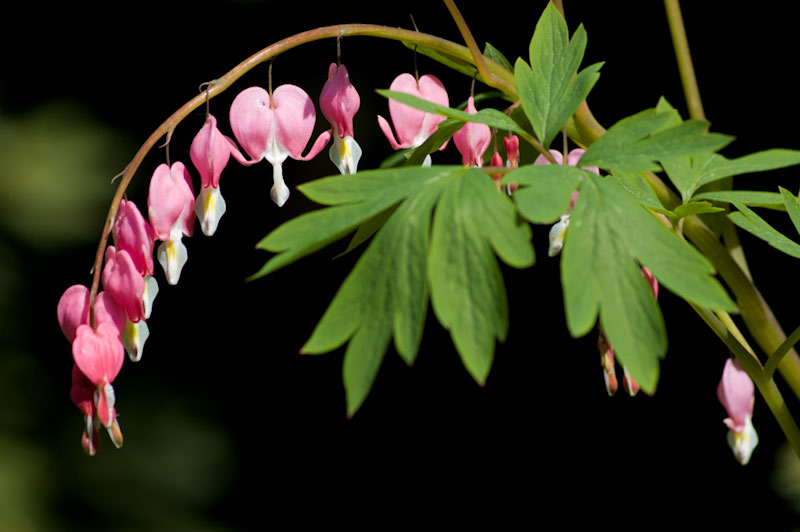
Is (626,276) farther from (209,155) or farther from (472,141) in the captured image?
(209,155)

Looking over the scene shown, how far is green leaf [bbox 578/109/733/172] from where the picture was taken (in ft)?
2.19

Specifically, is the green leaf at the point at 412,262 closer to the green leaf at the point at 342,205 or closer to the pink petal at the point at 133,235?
the green leaf at the point at 342,205

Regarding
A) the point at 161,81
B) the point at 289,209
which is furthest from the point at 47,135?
the point at 289,209

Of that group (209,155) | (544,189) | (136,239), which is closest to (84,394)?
(136,239)

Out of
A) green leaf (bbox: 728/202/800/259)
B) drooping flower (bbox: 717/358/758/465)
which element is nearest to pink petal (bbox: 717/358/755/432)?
drooping flower (bbox: 717/358/758/465)

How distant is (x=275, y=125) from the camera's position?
0.84 meters

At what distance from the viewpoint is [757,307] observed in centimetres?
89

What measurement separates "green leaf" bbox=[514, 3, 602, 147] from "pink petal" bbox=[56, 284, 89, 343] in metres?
0.45

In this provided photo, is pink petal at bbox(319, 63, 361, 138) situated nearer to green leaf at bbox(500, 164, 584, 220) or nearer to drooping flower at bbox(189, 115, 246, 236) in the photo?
drooping flower at bbox(189, 115, 246, 236)

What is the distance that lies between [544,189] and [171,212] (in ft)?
1.22

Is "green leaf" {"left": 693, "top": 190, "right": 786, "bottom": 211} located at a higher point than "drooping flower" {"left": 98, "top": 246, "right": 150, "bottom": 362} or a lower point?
lower

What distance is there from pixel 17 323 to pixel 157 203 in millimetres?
1851

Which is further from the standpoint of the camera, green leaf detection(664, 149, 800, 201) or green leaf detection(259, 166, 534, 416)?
green leaf detection(664, 149, 800, 201)

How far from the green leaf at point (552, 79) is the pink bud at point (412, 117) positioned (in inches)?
4.8
